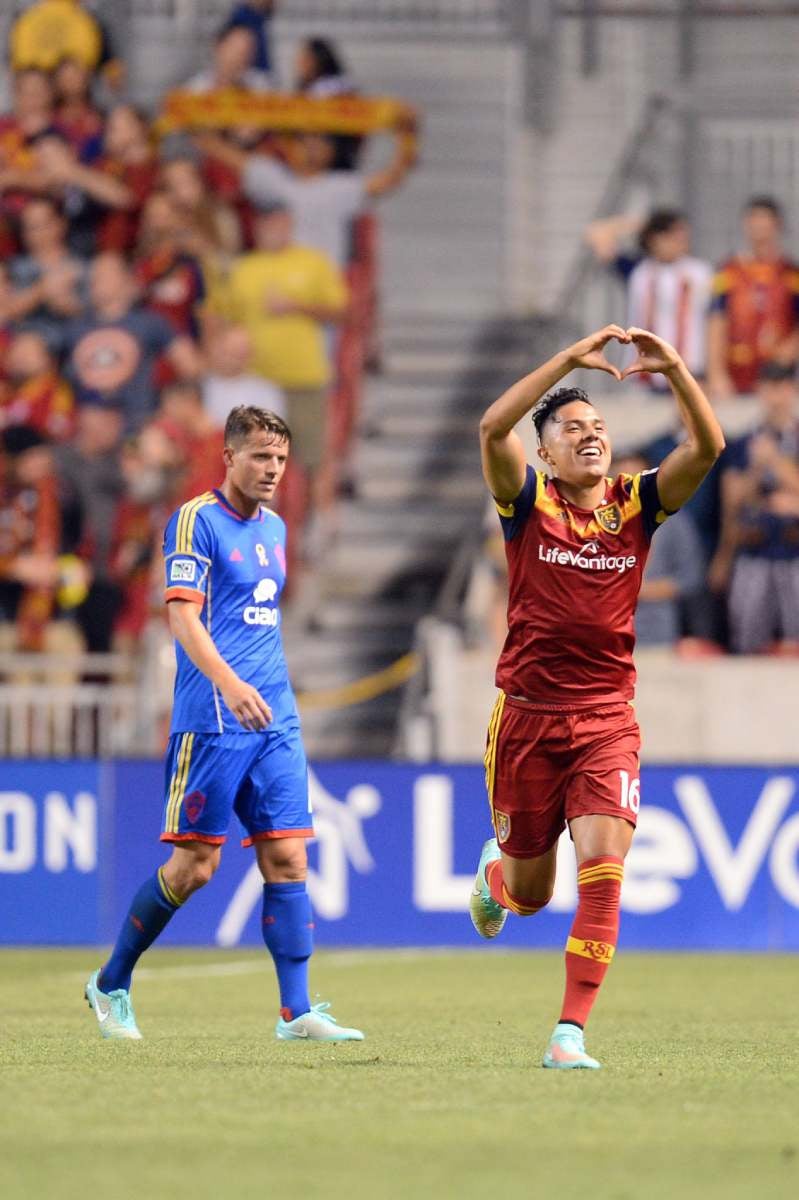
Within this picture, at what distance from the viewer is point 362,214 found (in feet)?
62.7

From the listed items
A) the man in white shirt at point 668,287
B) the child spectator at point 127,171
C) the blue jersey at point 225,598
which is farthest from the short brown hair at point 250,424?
the child spectator at point 127,171

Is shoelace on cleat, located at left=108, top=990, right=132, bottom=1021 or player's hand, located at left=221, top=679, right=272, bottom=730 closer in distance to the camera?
player's hand, located at left=221, top=679, right=272, bottom=730

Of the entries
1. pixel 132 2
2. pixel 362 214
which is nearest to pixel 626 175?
pixel 362 214

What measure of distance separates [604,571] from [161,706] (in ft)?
27.4

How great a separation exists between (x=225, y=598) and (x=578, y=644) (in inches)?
46.8

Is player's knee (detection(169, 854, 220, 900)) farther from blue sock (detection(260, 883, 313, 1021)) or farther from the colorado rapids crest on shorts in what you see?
the colorado rapids crest on shorts

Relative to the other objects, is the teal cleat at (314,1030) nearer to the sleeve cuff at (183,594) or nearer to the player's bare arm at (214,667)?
the player's bare arm at (214,667)

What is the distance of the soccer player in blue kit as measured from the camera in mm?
7648

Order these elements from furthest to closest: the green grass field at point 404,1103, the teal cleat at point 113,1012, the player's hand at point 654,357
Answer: the teal cleat at point 113,1012, the player's hand at point 654,357, the green grass field at point 404,1103

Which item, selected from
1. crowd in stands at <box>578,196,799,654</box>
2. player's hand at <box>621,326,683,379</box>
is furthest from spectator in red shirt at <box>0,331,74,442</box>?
player's hand at <box>621,326,683,379</box>

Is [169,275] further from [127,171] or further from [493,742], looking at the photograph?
[493,742]

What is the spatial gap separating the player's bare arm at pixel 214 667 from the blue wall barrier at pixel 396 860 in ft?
22.4

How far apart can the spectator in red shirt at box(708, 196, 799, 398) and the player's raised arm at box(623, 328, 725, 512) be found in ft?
31.4

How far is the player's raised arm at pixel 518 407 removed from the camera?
6801 millimetres
